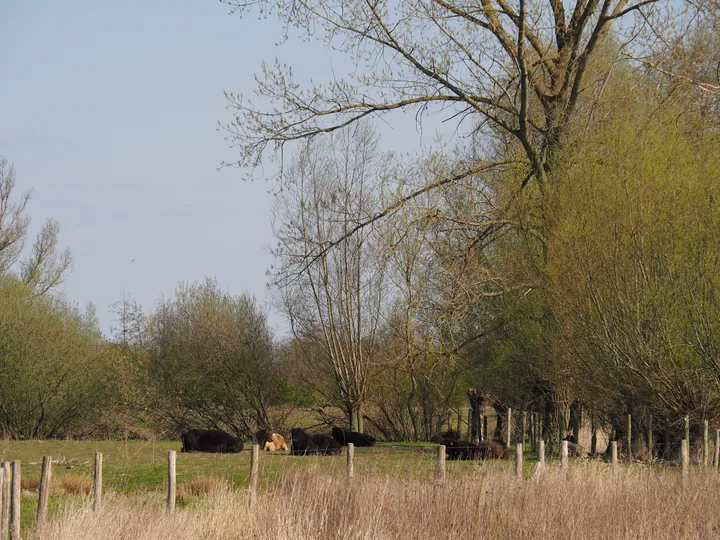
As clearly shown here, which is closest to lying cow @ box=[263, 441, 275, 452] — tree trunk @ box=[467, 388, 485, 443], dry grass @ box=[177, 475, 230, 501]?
dry grass @ box=[177, 475, 230, 501]

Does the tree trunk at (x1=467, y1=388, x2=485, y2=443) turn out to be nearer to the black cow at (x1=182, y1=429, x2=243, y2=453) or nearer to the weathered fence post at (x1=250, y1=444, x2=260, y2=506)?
the black cow at (x1=182, y1=429, x2=243, y2=453)

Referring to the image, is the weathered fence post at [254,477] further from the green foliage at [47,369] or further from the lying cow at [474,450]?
the green foliage at [47,369]

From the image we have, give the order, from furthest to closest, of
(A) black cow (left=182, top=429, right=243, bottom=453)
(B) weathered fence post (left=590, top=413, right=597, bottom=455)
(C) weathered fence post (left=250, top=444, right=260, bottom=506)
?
1. (B) weathered fence post (left=590, top=413, right=597, bottom=455)
2. (A) black cow (left=182, top=429, right=243, bottom=453)
3. (C) weathered fence post (left=250, top=444, right=260, bottom=506)

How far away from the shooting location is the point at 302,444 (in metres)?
18.5

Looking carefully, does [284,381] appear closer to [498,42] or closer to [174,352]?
[174,352]

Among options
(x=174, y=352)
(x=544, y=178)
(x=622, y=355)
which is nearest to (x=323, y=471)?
(x=622, y=355)

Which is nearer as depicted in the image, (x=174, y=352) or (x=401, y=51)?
(x=401, y=51)

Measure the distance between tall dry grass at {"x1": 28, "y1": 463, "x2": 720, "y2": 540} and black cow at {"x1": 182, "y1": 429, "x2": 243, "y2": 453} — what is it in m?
8.24

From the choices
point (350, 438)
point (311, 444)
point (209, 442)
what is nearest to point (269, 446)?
point (209, 442)

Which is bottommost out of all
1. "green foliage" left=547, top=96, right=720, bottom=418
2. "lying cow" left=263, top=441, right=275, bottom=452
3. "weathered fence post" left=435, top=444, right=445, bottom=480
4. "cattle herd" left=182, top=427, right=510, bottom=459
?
"lying cow" left=263, top=441, right=275, bottom=452

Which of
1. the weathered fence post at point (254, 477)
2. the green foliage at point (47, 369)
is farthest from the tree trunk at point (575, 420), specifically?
the green foliage at point (47, 369)

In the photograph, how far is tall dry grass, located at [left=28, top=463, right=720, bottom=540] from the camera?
9492 millimetres

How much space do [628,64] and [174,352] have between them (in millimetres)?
20410

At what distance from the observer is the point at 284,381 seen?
118 ft
